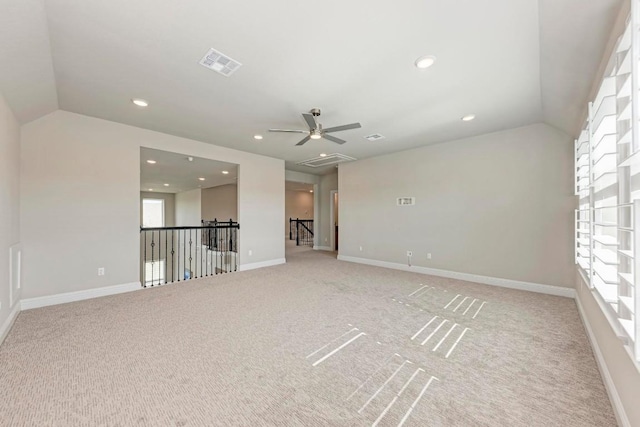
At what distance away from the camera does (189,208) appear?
11.5m

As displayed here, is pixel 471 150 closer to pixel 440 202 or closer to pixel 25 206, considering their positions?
pixel 440 202

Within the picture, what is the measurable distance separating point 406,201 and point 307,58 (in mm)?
4097

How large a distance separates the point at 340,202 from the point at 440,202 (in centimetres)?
272

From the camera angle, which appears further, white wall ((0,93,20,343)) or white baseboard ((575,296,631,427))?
A: white wall ((0,93,20,343))

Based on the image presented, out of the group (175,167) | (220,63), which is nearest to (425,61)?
(220,63)

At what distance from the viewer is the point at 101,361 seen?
2.05 metres

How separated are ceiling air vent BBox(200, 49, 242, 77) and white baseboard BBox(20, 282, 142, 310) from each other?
3.71 metres

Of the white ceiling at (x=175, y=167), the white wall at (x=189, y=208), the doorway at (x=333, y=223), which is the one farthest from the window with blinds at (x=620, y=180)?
the white wall at (x=189, y=208)

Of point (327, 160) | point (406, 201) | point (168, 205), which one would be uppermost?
point (327, 160)

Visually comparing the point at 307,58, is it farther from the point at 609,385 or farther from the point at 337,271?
the point at 337,271

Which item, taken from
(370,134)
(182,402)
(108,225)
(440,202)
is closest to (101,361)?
(182,402)

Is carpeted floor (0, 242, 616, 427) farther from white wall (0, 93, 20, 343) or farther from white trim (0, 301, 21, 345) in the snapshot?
white wall (0, 93, 20, 343)

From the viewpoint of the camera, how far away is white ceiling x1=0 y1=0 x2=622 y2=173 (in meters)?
1.77

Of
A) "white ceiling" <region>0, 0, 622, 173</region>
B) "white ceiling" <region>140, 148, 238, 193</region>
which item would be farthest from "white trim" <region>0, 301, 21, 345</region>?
"white ceiling" <region>140, 148, 238, 193</region>
